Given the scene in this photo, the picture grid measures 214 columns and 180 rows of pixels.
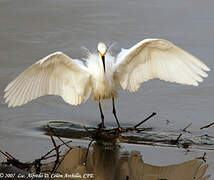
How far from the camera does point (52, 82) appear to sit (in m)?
5.87

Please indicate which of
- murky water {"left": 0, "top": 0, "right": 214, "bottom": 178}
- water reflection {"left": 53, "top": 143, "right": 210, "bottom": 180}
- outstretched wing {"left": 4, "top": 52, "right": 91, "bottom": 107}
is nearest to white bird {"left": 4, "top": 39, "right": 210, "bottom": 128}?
outstretched wing {"left": 4, "top": 52, "right": 91, "bottom": 107}

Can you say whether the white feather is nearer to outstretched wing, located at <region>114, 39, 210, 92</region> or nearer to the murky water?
outstretched wing, located at <region>114, 39, 210, 92</region>

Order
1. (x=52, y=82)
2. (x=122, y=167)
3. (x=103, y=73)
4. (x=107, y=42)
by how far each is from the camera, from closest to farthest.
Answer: (x=122, y=167) < (x=103, y=73) < (x=52, y=82) < (x=107, y=42)

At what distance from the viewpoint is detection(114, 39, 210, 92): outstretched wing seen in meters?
5.57

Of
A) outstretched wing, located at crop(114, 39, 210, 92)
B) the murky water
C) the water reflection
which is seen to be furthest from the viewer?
the murky water

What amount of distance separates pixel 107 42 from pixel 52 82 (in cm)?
257

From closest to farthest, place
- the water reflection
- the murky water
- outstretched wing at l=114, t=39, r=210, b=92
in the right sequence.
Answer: the water reflection, outstretched wing at l=114, t=39, r=210, b=92, the murky water

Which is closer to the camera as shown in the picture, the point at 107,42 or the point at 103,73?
the point at 103,73

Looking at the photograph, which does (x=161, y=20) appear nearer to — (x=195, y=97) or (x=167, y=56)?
(x=195, y=97)

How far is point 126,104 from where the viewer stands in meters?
6.59

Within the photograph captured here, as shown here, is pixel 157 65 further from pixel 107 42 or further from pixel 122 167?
pixel 107 42

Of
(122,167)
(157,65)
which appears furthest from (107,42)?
(122,167)

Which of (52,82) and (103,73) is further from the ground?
(103,73)

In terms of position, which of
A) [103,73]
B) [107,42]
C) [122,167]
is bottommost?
[122,167]
